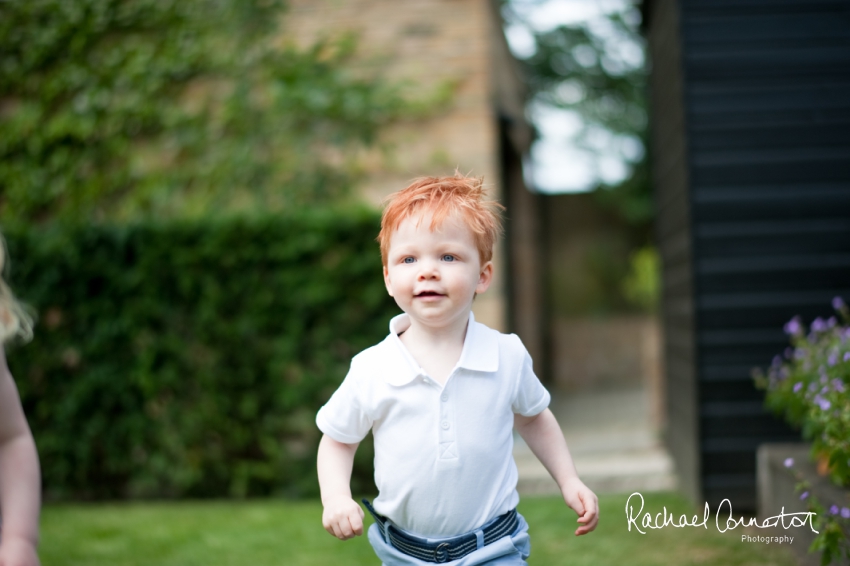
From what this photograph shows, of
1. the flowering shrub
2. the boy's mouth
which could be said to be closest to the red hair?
the boy's mouth

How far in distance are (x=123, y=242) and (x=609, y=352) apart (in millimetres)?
9588

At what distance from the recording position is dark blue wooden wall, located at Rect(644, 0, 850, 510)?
445cm

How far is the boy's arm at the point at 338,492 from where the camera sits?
5.67 ft

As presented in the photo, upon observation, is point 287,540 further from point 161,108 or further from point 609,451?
point 161,108

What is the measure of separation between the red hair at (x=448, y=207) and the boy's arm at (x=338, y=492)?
45cm

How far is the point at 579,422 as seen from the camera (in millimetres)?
9055

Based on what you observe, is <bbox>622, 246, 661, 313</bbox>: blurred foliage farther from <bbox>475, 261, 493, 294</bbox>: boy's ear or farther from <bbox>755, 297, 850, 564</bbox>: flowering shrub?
<bbox>475, 261, 493, 294</bbox>: boy's ear

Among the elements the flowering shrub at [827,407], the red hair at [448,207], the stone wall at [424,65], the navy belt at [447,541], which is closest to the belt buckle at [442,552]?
the navy belt at [447,541]

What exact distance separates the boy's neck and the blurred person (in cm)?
81

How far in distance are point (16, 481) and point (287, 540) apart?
9.26ft

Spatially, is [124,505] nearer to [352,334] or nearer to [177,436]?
[177,436]

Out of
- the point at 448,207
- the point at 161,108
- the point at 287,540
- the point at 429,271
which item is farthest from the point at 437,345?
the point at 161,108

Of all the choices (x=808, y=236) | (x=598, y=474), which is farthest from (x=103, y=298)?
(x=808, y=236)

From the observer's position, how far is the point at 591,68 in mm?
15758
